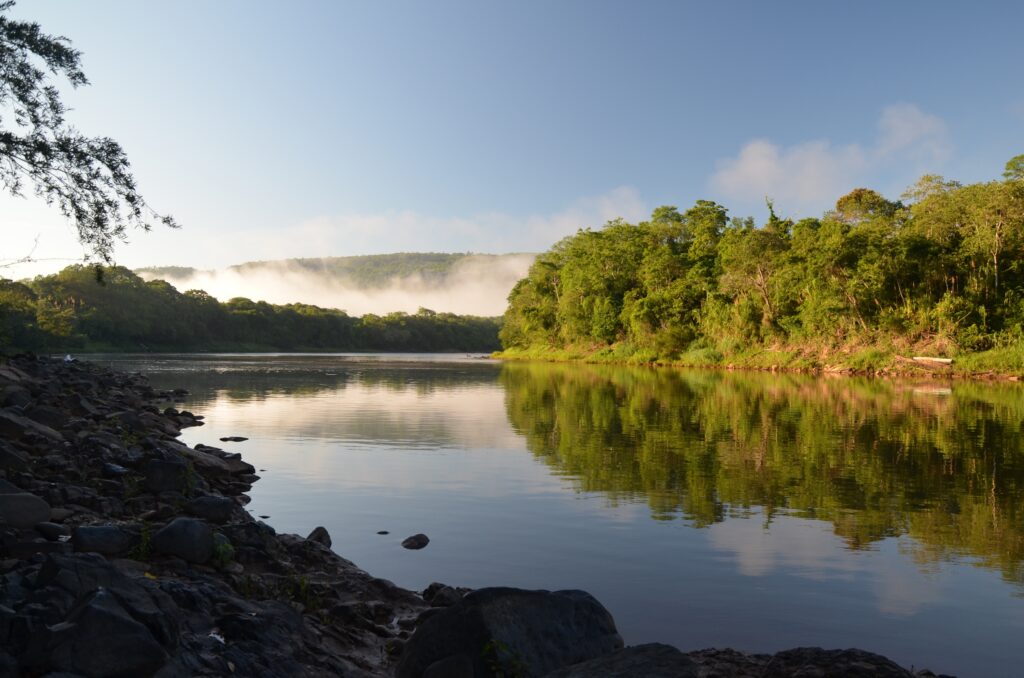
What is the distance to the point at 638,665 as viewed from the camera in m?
5.21

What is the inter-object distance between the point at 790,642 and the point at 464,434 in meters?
16.6

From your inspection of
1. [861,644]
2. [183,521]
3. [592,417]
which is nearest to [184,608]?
[183,521]

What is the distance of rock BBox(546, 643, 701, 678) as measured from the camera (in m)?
5.13

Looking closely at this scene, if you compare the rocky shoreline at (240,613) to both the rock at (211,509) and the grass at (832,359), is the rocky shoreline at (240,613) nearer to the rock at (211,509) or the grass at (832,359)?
the rock at (211,509)

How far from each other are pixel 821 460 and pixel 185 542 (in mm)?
15165

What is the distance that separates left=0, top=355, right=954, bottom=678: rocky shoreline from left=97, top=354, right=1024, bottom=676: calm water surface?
3.98ft

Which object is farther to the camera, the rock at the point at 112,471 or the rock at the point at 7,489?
the rock at the point at 112,471

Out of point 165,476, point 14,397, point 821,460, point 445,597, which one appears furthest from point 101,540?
point 821,460

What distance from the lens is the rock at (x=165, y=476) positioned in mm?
11594

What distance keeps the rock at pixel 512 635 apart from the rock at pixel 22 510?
499 centimetres

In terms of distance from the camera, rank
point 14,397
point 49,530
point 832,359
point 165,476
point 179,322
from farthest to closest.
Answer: point 179,322 → point 832,359 → point 14,397 → point 165,476 → point 49,530

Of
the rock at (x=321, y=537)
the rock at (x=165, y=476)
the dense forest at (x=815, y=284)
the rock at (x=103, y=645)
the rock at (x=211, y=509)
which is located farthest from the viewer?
the dense forest at (x=815, y=284)

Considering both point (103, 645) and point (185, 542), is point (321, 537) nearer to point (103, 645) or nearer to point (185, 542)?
point (185, 542)

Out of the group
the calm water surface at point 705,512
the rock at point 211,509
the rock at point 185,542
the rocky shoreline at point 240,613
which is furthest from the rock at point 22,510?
the calm water surface at point 705,512
